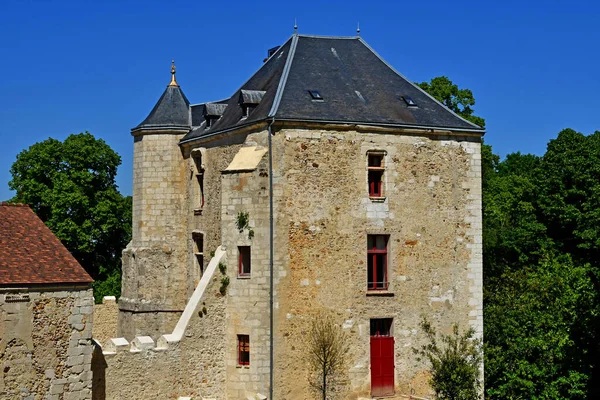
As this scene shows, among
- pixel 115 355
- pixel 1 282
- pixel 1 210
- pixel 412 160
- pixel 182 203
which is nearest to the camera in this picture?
pixel 1 282

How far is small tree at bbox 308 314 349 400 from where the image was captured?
83.1ft

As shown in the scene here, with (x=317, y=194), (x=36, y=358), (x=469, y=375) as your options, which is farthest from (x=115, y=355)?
(x=469, y=375)

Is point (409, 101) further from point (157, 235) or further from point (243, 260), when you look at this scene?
point (157, 235)

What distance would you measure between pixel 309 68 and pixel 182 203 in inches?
263

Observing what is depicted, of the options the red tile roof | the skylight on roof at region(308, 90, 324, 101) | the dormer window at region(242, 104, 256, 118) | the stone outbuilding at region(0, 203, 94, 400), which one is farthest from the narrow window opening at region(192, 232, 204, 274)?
the stone outbuilding at region(0, 203, 94, 400)

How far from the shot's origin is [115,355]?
23.6 m

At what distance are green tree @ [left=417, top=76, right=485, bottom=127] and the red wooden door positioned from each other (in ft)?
58.9

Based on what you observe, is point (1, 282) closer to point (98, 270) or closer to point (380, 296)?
point (380, 296)

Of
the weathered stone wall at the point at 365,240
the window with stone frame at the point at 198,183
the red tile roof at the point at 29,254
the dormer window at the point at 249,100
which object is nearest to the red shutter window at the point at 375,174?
the weathered stone wall at the point at 365,240

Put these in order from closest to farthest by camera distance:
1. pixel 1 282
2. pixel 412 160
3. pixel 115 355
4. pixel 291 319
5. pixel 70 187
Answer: pixel 1 282, pixel 115 355, pixel 291 319, pixel 412 160, pixel 70 187

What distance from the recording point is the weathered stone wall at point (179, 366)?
23531 millimetres

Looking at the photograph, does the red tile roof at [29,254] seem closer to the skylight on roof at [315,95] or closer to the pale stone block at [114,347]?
the pale stone block at [114,347]

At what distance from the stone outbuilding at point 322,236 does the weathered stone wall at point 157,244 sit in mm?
1696

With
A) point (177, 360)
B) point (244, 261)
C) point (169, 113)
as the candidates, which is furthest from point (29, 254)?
point (169, 113)
